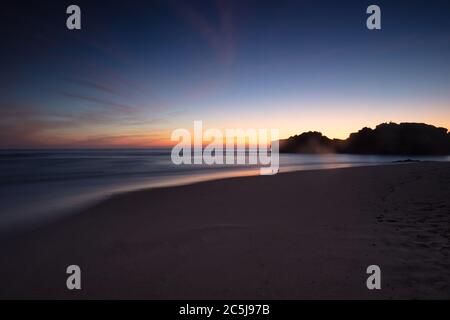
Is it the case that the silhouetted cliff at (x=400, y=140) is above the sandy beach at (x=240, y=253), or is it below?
above

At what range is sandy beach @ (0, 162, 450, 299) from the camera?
384 cm

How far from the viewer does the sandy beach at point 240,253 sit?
384 cm

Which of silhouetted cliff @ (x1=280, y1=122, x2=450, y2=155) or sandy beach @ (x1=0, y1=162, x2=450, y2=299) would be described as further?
silhouetted cliff @ (x1=280, y1=122, x2=450, y2=155)

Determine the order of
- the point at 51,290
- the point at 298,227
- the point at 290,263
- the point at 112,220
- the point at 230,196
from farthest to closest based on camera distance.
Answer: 1. the point at 230,196
2. the point at 112,220
3. the point at 298,227
4. the point at 290,263
5. the point at 51,290

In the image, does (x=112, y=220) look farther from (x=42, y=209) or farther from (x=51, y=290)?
(x=42, y=209)

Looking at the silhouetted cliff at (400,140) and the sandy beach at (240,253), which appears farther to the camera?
the silhouetted cliff at (400,140)

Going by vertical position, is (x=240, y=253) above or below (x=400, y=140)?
below

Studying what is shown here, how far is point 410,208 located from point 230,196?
20.9 ft

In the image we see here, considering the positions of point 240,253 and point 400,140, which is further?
point 400,140

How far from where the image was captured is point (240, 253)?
4.95m

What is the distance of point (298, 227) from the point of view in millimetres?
6383

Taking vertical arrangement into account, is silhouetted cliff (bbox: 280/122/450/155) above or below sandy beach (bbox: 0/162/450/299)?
above
